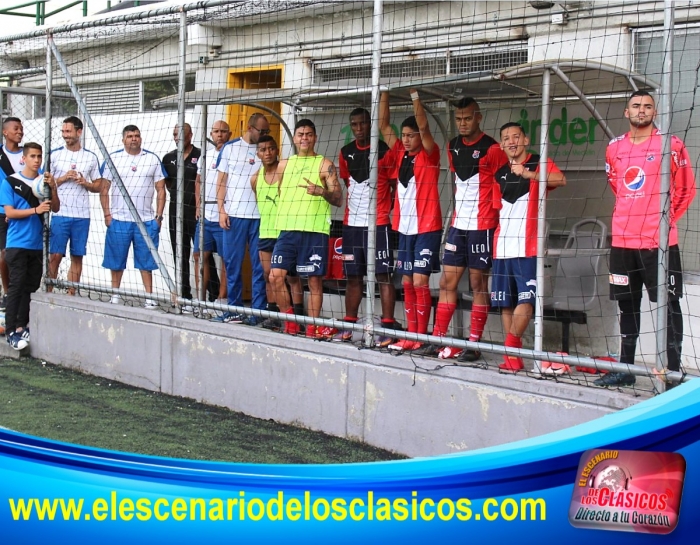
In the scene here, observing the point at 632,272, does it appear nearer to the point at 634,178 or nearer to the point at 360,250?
the point at 634,178

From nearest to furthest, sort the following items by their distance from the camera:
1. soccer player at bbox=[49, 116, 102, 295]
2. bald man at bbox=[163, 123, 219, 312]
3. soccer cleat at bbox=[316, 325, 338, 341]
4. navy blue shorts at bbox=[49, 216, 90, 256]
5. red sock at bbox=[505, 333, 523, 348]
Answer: red sock at bbox=[505, 333, 523, 348]
soccer cleat at bbox=[316, 325, 338, 341]
bald man at bbox=[163, 123, 219, 312]
soccer player at bbox=[49, 116, 102, 295]
navy blue shorts at bbox=[49, 216, 90, 256]

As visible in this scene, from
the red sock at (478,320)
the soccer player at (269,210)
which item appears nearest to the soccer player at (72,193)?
the soccer player at (269,210)

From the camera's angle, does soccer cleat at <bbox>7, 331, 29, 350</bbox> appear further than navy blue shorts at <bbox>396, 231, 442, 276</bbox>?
A: Yes

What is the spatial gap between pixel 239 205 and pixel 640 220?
3963 mm

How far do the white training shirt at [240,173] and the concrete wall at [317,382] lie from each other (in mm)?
1189

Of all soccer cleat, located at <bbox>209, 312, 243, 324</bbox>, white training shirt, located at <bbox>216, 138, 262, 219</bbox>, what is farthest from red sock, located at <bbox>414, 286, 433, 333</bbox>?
white training shirt, located at <bbox>216, 138, 262, 219</bbox>

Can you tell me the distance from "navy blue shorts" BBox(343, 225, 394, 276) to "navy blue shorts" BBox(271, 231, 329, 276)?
0.62ft

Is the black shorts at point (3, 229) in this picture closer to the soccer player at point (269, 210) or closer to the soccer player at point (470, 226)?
the soccer player at point (269, 210)

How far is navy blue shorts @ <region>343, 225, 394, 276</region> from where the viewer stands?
742 centimetres

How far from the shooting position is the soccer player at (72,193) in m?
9.62

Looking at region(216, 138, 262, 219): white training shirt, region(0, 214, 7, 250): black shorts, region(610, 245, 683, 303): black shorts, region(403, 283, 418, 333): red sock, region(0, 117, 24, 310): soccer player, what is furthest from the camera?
region(0, 214, 7, 250): black shorts

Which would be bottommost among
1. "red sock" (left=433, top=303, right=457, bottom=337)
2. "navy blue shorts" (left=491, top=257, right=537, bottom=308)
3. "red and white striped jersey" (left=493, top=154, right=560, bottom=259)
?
"red sock" (left=433, top=303, right=457, bottom=337)

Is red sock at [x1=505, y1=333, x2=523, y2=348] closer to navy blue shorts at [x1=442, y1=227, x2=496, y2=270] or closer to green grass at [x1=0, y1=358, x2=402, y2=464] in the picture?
navy blue shorts at [x1=442, y1=227, x2=496, y2=270]

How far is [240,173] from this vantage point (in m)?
8.73
